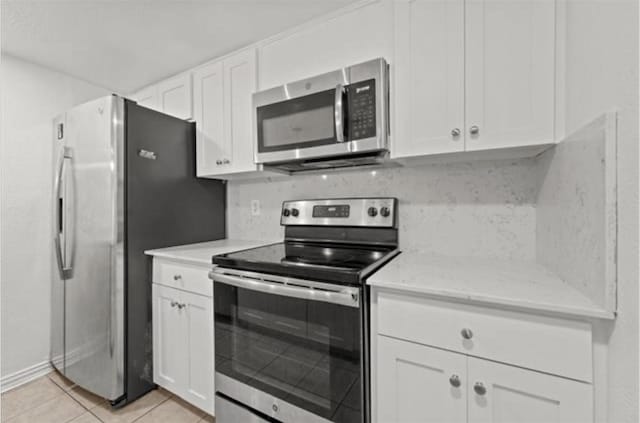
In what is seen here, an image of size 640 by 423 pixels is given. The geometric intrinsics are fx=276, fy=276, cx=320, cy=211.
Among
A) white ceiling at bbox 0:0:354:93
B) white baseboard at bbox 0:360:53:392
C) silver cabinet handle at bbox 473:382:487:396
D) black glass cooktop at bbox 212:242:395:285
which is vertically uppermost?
white ceiling at bbox 0:0:354:93

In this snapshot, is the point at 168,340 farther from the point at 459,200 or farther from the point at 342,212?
the point at 459,200

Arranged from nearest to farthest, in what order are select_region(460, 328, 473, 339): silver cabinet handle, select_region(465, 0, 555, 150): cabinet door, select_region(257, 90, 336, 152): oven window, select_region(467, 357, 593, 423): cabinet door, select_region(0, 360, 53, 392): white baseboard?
select_region(467, 357, 593, 423): cabinet door → select_region(460, 328, 473, 339): silver cabinet handle → select_region(465, 0, 555, 150): cabinet door → select_region(257, 90, 336, 152): oven window → select_region(0, 360, 53, 392): white baseboard

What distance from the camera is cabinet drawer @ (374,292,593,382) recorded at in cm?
78

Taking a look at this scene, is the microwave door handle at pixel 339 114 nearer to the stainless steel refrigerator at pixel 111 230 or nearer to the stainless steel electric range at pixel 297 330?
the stainless steel electric range at pixel 297 330

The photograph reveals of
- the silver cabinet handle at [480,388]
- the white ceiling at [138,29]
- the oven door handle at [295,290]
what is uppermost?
the white ceiling at [138,29]

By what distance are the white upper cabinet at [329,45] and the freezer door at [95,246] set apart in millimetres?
939

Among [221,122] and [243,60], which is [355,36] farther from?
[221,122]

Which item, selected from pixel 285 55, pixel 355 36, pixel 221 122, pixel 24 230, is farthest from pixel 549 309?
pixel 24 230

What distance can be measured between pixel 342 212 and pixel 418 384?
99 cm

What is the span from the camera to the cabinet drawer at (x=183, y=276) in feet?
4.95

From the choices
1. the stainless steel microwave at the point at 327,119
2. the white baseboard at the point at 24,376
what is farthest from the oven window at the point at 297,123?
the white baseboard at the point at 24,376

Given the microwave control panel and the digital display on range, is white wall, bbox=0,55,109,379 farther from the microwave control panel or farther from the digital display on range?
the microwave control panel

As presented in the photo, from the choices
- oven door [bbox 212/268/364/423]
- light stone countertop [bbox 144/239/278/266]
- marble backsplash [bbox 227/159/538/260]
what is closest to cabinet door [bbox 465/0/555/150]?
marble backsplash [bbox 227/159/538/260]

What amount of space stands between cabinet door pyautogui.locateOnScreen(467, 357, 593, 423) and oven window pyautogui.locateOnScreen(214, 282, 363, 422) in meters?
0.40
